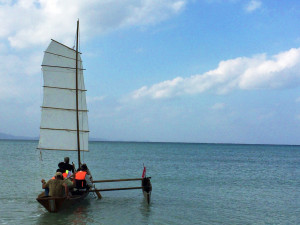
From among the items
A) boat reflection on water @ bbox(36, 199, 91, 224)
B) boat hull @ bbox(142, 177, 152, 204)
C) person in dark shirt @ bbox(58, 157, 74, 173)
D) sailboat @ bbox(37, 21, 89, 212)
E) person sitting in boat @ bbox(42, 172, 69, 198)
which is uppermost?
sailboat @ bbox(37, 21, 89, 212)

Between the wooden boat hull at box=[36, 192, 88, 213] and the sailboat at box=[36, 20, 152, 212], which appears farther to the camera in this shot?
the sailboat at box=[36, 20, 152, 212]

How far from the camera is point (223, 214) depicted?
14062mm

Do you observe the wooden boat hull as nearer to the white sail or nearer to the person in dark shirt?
the person in dark shirt

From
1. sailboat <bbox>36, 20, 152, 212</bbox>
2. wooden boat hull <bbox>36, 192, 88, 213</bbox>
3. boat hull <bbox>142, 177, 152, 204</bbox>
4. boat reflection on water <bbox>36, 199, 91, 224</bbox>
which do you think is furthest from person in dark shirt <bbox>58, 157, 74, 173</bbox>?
boat hull <bbox>142, 177, 152, 204</bbox>

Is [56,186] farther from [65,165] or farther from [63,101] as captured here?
[63,101]

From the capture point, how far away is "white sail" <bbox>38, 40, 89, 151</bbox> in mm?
18188

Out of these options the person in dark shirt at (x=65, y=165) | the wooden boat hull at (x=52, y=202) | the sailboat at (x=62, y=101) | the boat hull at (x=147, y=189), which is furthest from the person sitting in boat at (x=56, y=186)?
the sailboat at (x=62, y=101)

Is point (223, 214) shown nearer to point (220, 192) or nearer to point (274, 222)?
point (274, 222)

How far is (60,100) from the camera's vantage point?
18438 mm

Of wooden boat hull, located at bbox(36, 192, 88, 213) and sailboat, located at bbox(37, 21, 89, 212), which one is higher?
sailboat, located at bbox(37, 21, 89, 212)

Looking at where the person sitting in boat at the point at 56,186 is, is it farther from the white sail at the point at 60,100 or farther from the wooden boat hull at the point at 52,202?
the white sail at the point at 60,100

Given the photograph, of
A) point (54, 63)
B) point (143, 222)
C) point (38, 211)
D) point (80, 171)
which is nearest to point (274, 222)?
point (143, 222)

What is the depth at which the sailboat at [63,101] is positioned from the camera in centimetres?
1820

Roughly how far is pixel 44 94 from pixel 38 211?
24.7ft
